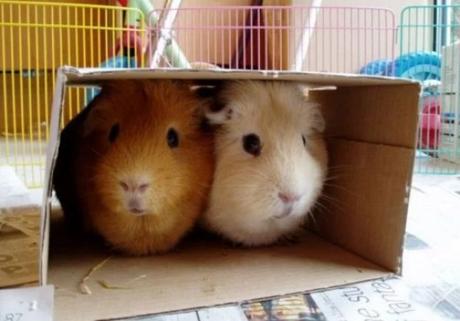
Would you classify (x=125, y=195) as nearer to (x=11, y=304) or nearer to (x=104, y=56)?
(x=11, y=304)

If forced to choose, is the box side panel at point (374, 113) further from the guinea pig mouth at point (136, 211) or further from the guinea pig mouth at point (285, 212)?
the guinea pig mouth at point (136, 211)

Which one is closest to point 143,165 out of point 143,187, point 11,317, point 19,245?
point 143,187

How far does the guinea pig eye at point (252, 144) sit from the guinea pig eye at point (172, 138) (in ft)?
0.38

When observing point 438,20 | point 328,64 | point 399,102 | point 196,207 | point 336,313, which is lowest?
point 336,313

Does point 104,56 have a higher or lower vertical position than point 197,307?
higher

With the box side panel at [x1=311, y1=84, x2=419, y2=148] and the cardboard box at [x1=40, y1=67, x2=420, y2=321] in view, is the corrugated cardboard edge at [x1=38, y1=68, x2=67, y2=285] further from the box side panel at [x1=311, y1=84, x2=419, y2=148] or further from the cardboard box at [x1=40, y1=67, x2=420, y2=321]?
the box side panel at [x1=311, y1=84, x2=419, y2=148]

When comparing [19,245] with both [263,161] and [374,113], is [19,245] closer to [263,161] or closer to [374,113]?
[263,161]

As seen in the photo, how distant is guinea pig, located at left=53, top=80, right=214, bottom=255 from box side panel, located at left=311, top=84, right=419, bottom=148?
0.29 metres

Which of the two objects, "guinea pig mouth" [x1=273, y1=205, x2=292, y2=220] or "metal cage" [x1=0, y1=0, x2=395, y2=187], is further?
"metal cage" [x1=0, y1=0, x2=395, y2=187]

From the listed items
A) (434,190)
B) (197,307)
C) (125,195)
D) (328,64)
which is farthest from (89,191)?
(328,64)

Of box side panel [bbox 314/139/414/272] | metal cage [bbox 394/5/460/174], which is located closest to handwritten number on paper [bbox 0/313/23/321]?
box side panel [bbox 314/139/414/272]

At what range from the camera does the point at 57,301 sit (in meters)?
0.68

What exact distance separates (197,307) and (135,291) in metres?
0.10

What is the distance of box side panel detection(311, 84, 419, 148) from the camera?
782mm
